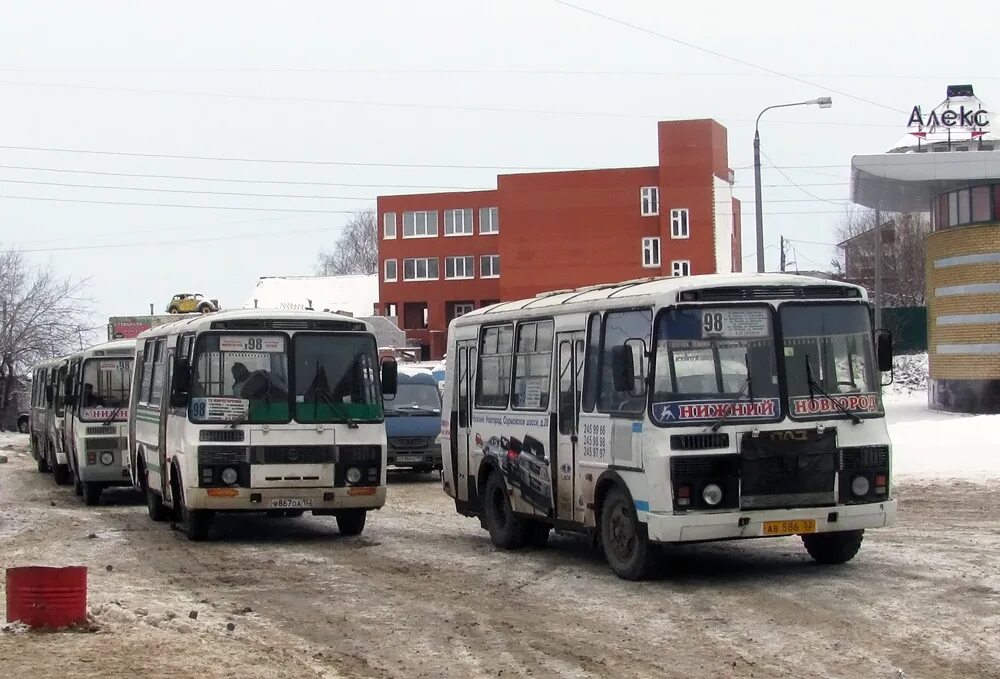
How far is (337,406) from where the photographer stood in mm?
17188

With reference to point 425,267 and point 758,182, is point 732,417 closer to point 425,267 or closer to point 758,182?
point 758,182

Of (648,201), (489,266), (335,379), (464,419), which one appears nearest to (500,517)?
(464,419)

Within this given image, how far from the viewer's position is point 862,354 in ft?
42.4

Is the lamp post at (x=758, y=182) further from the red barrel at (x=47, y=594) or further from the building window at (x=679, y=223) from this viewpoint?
the building window at (x=679, y=223)

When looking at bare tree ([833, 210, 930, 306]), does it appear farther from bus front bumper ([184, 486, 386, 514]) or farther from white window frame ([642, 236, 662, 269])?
bus front bumper ([184, 486, 386, 514])

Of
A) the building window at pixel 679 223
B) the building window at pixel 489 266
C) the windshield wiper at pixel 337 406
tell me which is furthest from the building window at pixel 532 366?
the building window at pixel 489 266

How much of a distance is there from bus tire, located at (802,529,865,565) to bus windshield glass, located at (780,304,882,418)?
120cm

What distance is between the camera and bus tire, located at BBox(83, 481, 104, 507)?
2416 centimetres

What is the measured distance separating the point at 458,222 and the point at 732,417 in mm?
80801

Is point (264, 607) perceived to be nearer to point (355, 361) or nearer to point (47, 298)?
point (355, 361)

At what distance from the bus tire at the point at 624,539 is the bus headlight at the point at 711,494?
0.60 m

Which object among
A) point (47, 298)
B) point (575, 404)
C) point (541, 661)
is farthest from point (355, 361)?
Result: point (47, 298)

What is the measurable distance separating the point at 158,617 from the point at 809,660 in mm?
4757

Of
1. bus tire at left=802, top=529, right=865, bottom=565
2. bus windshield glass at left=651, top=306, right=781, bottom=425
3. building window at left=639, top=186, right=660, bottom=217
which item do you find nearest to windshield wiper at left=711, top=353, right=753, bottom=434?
bus windshield glass at left=651, top=306, right=781, bottom=425
